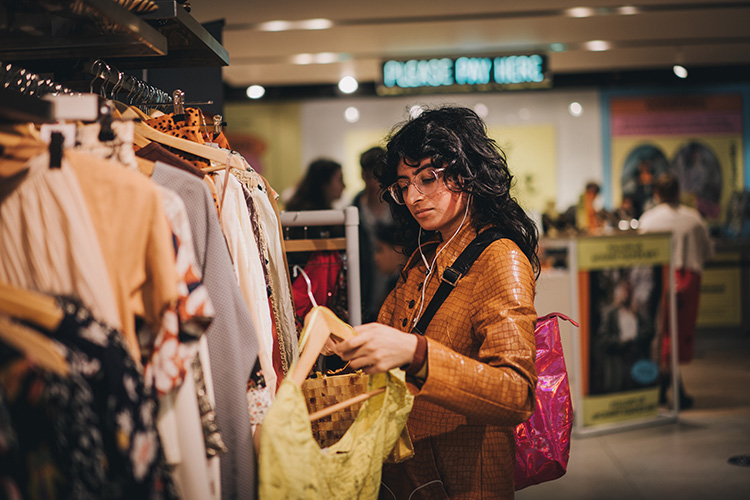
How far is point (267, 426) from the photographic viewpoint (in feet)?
3.92

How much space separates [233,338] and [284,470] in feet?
0.90

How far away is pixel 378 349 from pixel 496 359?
0.91 ft

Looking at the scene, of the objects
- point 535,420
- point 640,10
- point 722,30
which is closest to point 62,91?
point 535,420

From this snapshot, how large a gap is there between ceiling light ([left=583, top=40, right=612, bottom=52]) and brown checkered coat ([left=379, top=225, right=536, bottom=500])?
5.90m

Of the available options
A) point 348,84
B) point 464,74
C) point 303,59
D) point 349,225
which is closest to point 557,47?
point 464,74

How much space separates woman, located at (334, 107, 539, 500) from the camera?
1.38m

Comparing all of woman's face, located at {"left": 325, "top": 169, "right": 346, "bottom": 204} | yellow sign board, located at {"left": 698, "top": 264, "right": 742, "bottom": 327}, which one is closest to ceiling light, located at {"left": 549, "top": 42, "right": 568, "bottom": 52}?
yellow sign board, located at {"left": 698, "top": 264, "right": 742, "bottom": 327}

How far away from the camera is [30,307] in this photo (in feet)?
3.16

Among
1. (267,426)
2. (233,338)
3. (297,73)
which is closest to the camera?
(267,426)

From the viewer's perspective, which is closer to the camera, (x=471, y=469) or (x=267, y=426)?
(x=267, y=426)

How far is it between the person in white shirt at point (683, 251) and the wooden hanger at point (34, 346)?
17.6 ft

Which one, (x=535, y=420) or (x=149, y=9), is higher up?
(x=149, y=9)

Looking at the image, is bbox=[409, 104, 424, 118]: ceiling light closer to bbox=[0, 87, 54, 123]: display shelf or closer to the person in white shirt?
bbox=[0, 87, 54, 123]: display shelf

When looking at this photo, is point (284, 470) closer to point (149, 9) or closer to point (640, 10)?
point (149, 9)
